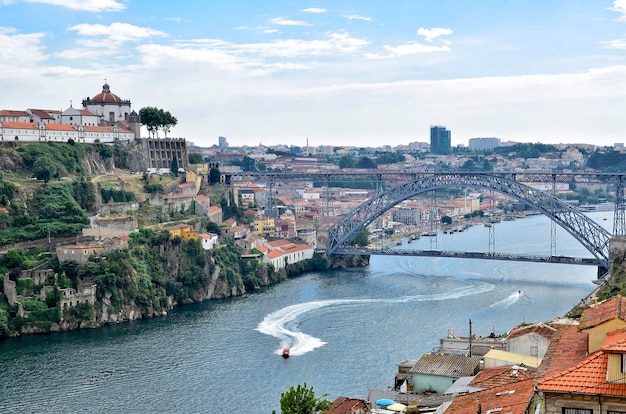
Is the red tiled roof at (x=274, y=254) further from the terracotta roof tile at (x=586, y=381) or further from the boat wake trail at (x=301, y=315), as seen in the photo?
the terracotta roof tile at (x=586, y=381)

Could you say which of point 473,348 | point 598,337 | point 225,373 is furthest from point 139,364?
point 598,337

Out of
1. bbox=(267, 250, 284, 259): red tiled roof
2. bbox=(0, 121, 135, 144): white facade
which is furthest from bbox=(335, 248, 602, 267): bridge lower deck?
bbox=(0, 121, 135, 144): white facade

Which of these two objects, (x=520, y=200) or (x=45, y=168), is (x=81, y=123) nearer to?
(x=45, y=168)

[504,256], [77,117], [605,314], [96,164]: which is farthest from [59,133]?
[605,314]

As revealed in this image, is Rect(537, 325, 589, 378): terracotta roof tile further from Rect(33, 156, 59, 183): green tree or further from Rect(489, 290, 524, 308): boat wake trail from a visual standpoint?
Rect(33, 156, 59, 183): green tree

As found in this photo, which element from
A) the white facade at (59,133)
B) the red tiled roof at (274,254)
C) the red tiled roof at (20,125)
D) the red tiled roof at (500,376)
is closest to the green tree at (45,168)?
the white facade at (59,133)
